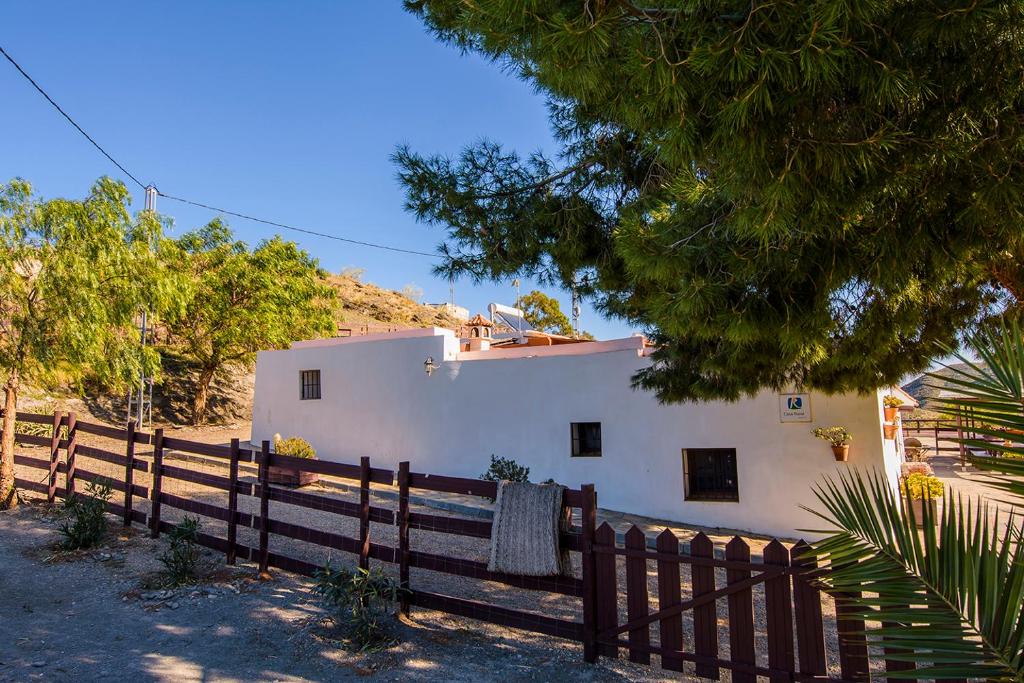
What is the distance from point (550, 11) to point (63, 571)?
6.65 meters

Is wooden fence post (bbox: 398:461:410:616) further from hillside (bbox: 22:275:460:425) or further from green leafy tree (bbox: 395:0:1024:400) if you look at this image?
hillside (bbox: 22:275:460:425)

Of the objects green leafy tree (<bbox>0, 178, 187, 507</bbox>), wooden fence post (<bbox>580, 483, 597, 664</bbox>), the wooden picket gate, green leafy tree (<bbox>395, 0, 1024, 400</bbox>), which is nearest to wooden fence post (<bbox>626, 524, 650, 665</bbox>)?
the wooden picket gate

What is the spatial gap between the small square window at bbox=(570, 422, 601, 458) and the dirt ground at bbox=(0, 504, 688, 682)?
20.0 ft

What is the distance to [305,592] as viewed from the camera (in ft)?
17.6

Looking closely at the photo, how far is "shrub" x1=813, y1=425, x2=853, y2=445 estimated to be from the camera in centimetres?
857

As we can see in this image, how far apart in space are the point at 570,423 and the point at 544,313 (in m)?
24.6

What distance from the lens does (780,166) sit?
100.0 inches

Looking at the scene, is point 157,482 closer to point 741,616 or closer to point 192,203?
point 741,616

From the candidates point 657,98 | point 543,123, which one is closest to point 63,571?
point 543,123

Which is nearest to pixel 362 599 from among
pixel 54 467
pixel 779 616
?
pixel 779 616

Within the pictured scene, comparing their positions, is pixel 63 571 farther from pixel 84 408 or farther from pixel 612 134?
pixel 84 408

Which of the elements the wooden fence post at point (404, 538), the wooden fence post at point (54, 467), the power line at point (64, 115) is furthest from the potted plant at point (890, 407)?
the power line at point (64, 115)

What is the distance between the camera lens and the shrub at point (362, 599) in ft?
→ 14.2

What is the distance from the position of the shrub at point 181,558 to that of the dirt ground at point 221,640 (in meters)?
0.19
